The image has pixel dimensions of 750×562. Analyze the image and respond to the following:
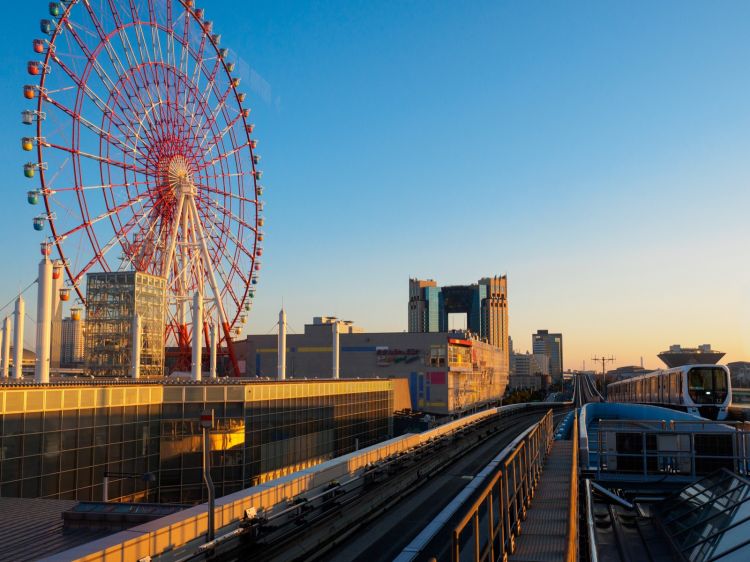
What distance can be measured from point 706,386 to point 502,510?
36.4 m

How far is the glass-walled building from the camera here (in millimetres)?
25234

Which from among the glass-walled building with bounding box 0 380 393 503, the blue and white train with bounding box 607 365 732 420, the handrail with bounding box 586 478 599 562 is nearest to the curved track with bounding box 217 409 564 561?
the handrail with bounding box 586 478 599 562

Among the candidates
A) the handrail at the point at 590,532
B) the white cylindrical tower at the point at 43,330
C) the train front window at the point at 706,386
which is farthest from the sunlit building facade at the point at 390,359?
the handrail at the point at 590,532

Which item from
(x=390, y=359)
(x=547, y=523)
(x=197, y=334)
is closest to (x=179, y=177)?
(x=197, y=334)

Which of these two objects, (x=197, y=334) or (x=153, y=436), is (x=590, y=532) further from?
(x=197, y=334)

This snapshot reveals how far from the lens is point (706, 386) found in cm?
4038

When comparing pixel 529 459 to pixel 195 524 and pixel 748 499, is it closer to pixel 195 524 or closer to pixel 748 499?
pixel 748 499

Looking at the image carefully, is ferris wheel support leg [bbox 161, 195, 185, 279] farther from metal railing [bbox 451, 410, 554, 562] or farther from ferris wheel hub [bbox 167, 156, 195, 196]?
metal railing [bbox 451, 410, 554, 562]

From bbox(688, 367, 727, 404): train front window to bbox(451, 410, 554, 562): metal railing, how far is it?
25.5 metres

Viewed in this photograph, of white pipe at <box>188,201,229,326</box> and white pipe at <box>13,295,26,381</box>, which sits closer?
white pipe at <box>13,295,26,381</box>

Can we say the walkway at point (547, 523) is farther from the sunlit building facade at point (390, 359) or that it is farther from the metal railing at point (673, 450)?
the sunlit building facade at point (390, 359)

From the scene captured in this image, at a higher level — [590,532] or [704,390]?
[704,390]

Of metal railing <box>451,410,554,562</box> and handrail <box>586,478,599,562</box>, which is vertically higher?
metal railing <box>451,410,554,562</box>

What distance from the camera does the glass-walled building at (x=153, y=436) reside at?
2523 centimetres
